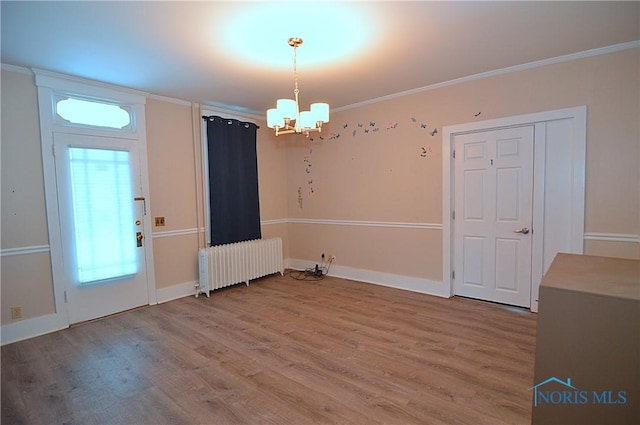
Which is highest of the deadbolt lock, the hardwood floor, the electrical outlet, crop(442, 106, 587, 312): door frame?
crop(442, 106, 587, 312): door frame

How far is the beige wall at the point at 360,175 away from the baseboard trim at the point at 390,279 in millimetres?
80

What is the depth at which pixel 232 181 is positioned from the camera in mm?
5027

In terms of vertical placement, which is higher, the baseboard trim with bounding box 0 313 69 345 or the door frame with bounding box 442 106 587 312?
the door frame with bounding box 442 106 587 312

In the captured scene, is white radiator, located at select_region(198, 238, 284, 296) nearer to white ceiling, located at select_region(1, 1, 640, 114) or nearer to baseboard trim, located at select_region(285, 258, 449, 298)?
baseboard trim, located at select_region(285, 258, 449, 298)

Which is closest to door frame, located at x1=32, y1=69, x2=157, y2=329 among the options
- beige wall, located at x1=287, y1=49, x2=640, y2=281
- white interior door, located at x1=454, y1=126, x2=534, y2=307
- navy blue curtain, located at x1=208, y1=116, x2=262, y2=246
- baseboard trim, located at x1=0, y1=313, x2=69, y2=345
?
baseboard trim, located at x1=0, y1=313, x2=69, y2=345

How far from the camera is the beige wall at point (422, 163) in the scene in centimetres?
306

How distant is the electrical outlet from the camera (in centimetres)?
318

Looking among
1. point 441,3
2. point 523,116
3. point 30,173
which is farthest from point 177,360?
point 523,116

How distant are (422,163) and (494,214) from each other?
1.07 metres

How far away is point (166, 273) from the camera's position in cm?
436

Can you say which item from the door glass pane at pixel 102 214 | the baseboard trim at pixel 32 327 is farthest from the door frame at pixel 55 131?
the door glass pane at pixel 102 214

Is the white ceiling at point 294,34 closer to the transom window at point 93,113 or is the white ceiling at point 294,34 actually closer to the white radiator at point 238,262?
the transom window at point 93,113

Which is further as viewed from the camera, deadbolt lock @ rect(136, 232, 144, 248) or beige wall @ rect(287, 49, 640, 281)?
deadbolt lock @ rect(136, 232, 144, 248)

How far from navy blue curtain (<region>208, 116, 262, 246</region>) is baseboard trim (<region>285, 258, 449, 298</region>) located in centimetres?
138
